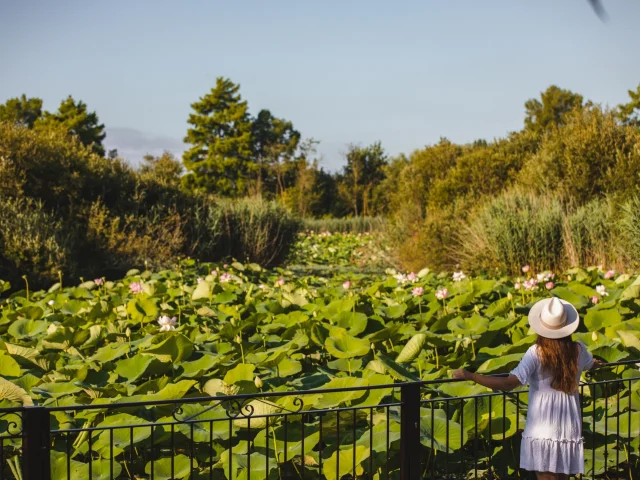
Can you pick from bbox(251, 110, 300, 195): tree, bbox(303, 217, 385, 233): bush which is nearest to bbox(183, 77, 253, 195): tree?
bbox(251, 110, 300, 195): tree

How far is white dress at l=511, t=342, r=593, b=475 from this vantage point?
241 centimetres

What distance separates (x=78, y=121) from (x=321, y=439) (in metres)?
41.2

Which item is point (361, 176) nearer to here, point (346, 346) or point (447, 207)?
point (447, 207)

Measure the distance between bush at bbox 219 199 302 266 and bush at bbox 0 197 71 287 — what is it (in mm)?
4335

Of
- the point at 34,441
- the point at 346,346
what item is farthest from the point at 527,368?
the point at 34,441

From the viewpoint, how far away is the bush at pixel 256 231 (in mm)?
14125

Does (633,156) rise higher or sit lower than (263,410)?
higher

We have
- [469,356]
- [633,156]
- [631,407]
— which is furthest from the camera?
[633,156]

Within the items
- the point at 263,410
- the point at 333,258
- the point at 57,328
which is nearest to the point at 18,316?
the point at 57,328

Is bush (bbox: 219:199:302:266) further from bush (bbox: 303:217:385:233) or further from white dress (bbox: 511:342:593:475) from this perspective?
bush (bbox: 303:217:385:233)

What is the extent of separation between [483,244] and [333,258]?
27.4ft

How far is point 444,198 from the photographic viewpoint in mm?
19000

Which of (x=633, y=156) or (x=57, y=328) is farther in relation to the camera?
(x=633, y=156)

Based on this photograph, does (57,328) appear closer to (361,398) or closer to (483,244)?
(361,398)
